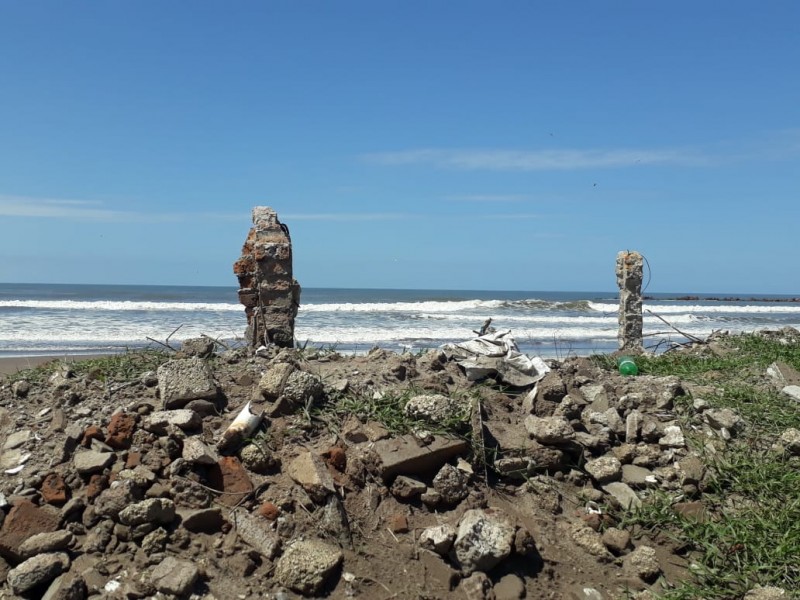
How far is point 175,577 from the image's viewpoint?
3.54 meters

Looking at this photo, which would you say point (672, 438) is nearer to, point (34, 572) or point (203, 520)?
point (203, 520)

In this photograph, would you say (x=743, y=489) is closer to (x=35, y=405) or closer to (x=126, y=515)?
(x=126, y=515)

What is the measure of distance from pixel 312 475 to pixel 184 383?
1218mm

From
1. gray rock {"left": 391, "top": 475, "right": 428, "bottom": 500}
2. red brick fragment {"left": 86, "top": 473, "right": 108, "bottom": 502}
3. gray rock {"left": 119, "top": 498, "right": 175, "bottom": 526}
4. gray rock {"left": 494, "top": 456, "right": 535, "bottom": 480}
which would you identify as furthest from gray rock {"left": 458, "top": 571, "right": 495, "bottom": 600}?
red brick fragment {"left": 86, "top": 473, "right": 108, "bottom": 502}

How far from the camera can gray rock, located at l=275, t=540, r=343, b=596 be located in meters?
3.63

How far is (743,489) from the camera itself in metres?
4.55

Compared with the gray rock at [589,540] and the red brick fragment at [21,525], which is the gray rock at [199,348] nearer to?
the red brick fragment at [21,525]

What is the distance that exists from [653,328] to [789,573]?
81.4 feet

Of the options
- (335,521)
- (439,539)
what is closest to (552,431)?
(439,539)

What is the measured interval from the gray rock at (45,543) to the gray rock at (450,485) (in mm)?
2138

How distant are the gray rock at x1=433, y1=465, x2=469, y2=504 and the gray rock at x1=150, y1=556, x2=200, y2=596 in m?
1.51

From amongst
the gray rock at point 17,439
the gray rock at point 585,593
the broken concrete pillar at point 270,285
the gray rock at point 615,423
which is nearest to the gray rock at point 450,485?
the gray rock at point 585,593

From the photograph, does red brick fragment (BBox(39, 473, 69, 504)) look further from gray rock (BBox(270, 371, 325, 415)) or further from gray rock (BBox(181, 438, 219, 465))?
gray rock (BBox(270, 371, 325, 415))

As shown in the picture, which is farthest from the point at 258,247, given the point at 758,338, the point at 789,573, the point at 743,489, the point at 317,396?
the point at 758,338
